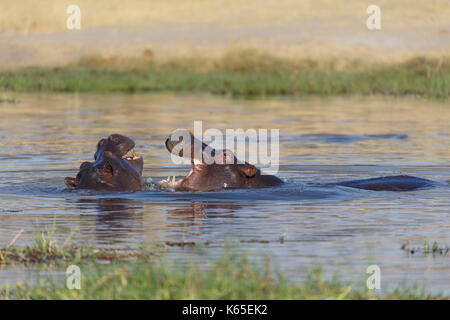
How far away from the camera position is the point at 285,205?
10961mm

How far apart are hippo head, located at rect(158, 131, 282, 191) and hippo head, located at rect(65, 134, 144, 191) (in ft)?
1.13

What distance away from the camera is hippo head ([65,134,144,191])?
10898mm

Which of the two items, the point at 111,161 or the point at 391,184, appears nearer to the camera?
the point at 111,161

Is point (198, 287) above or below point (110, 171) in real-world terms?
below

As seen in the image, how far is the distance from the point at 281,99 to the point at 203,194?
991 inches

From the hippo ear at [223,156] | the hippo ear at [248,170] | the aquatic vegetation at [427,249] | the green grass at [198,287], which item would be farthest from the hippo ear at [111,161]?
the green grass at [198,287]

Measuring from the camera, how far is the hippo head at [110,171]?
35.8 feet

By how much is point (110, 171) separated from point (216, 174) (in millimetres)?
1107

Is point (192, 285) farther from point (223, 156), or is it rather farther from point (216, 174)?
point (216, 174)

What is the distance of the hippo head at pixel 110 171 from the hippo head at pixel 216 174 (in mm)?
344

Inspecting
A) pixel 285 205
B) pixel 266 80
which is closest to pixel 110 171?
pixel 285 205

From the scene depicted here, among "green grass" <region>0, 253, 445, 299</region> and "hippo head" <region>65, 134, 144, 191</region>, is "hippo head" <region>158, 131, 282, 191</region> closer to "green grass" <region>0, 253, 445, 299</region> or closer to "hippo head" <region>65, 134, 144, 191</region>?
"hippo head" <region>65, 134, 144, 191</region>

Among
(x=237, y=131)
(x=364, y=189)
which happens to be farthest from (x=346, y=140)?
(x=364, y=189)
